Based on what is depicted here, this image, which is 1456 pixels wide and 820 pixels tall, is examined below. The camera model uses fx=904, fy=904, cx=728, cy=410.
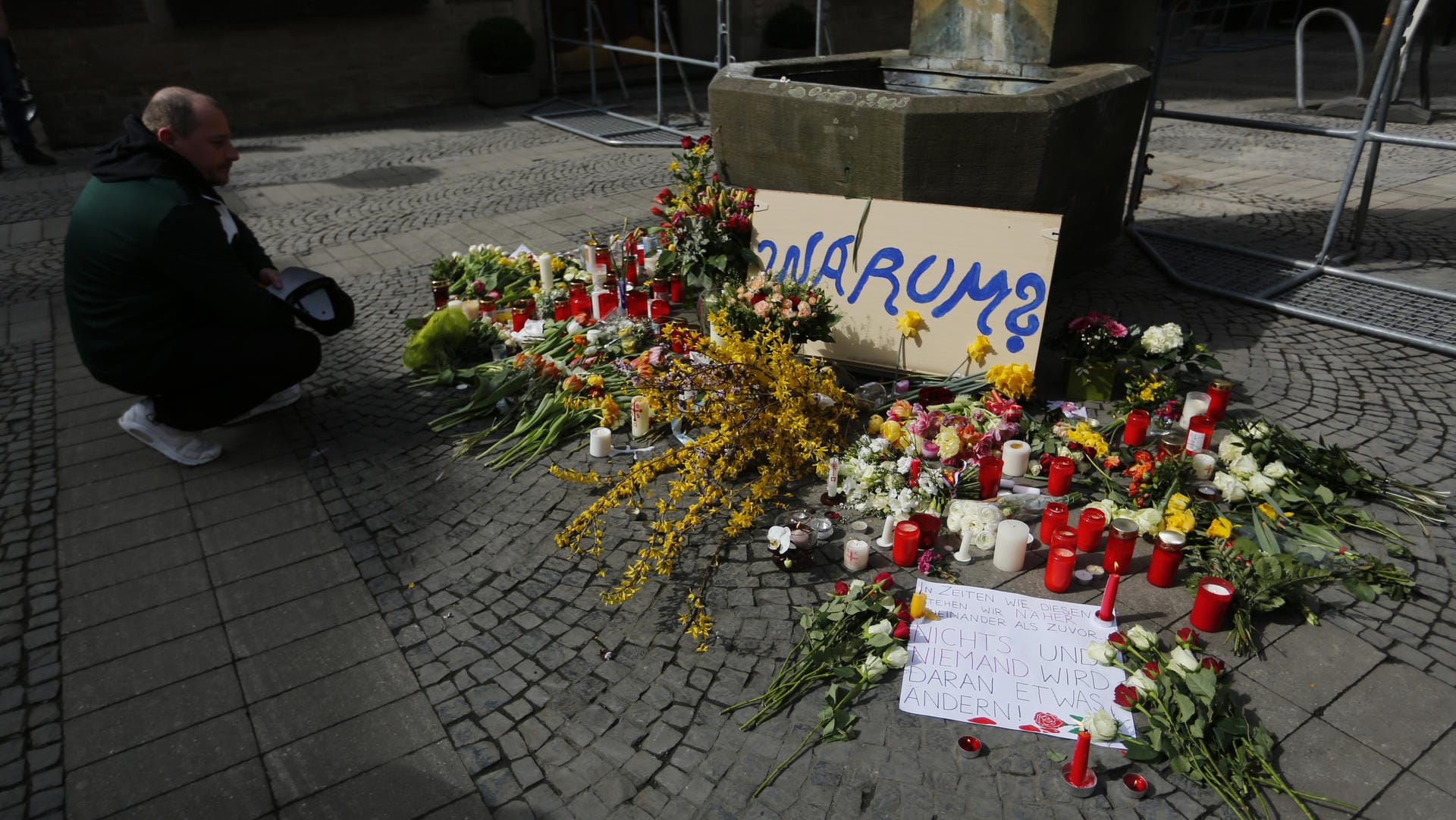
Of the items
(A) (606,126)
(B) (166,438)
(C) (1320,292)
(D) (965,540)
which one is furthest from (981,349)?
(A) (606,126)

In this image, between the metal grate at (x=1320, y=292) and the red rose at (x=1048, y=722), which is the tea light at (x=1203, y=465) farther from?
the metal grate at (x=1320, y=292)

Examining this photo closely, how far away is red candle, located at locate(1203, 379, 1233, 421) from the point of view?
12.9ft

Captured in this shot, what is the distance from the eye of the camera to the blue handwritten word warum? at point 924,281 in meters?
4.12

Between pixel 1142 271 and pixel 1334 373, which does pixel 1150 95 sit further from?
pixel 1334 373

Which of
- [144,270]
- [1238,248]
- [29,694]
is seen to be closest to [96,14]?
[144,270]

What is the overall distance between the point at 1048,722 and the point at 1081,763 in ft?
0.84

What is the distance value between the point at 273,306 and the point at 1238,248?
6000mm

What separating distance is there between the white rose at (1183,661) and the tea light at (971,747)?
2.16ft

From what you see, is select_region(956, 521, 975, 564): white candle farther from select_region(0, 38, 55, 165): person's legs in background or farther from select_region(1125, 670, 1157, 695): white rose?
select_region(0, 38, 55, 165): person's legs in background

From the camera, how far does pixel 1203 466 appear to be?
369 cm

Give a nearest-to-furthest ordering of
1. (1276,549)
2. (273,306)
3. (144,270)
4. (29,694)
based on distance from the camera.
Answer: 1. (29,694)
2. (1276,549)
3. (144,270)
4. (273,306)

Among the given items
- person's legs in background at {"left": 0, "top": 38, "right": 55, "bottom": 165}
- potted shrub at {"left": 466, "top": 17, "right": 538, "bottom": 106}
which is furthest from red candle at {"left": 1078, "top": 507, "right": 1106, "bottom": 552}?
potted shrub at {"left": 466, "top": 17, "right": 538, "bottom": 106}

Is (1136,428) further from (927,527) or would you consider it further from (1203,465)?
(927,527)

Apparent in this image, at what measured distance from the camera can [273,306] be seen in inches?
163
